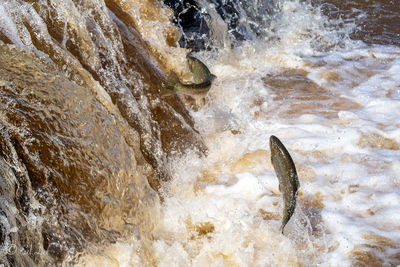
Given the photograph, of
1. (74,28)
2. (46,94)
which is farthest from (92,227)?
(74,28)

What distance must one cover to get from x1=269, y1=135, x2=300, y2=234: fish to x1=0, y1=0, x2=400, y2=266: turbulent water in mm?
434

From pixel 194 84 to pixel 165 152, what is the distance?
592 mm

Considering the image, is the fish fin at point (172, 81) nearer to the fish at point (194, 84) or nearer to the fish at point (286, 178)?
the fish at point (194, 84)

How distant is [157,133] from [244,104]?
1.49 metres

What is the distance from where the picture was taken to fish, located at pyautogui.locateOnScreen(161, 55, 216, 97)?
10.5ft

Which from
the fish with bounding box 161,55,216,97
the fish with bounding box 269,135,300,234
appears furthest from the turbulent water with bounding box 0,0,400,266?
the fish with bounding box 269,135,300,234

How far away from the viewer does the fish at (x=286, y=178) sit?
2438 mm

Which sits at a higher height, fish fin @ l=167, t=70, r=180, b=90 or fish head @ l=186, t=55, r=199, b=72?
fish fin @ l=167, t=70, r=180, b=90

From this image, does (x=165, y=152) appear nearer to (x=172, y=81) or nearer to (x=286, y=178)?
(x=172, y=81)

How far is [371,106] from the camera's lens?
445cm

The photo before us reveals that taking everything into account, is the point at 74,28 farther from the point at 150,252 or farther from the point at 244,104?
the point at 244,104

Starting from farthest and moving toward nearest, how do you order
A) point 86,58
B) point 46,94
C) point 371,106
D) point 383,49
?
point 383,49 → point 371,106 → point 86,58 → point 46,94

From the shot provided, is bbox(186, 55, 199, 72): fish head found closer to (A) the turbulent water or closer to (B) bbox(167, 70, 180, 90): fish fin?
(A) the turbulent water

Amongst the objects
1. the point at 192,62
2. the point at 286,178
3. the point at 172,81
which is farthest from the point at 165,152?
the point at 286,178
